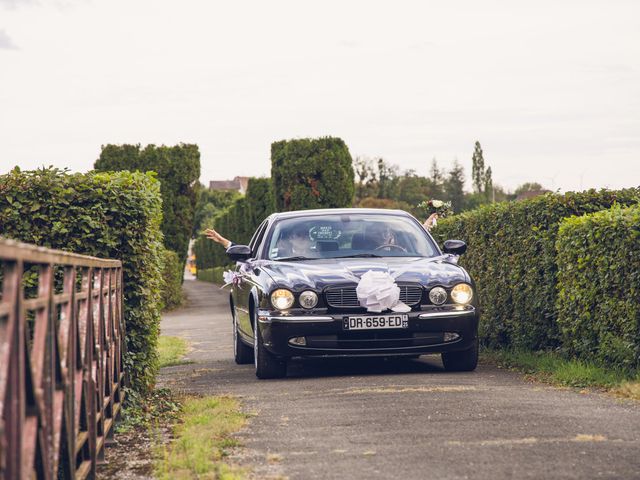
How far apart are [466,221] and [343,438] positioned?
8347 millimetres

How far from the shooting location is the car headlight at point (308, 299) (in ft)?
33.7

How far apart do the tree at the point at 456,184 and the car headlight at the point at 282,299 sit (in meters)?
144

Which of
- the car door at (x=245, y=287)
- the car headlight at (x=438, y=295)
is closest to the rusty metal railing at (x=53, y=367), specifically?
the car headlight at (x=438, y=295)

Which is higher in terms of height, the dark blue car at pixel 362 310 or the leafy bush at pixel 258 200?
the leafy bush at pixel 258 200

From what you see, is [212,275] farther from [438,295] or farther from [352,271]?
[438,295]

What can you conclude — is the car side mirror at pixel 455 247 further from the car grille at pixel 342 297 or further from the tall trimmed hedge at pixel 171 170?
the tall trimmed hedge at pixel 171 170

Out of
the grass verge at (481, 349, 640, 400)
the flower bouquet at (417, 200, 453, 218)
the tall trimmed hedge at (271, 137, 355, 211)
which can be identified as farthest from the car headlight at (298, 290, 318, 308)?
the tall trimmed hedge at (271, 137, 355, 211)

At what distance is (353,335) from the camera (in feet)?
33.9

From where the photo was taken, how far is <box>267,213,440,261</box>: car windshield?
1164 centimetres

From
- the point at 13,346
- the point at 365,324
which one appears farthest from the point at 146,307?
the point at 13,346

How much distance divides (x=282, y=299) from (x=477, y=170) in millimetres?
153028

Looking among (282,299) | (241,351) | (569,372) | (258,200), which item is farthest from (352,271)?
(258,200)

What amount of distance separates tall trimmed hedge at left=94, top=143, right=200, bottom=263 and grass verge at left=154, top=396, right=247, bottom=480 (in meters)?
32.5

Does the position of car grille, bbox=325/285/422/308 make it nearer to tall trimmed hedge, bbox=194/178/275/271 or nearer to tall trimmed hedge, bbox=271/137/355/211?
tall trimmed hedge, bbox=271/137/355/211
